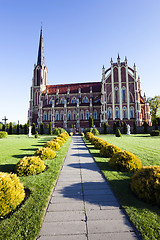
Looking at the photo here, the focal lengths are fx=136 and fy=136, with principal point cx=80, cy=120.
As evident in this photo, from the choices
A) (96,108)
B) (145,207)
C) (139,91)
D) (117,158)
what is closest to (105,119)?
(96,108)

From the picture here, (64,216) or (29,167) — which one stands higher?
(29,167)

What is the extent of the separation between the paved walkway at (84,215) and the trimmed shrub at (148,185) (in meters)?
0.72

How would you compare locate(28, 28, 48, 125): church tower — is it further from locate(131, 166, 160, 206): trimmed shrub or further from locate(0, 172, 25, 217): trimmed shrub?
locate(131, 166, 160, 206): trimmed shrub

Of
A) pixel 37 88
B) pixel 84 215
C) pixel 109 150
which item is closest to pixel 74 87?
pixel 37 88

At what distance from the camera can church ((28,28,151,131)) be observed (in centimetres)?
4225

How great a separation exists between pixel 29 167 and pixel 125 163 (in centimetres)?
400

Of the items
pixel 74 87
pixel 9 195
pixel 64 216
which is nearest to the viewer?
pixel 64 216

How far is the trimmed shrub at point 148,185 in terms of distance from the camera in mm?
3338

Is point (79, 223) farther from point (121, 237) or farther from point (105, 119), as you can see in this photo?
point (105, 119)

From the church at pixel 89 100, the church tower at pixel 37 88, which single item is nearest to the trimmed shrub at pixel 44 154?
the church at pixel 89 100

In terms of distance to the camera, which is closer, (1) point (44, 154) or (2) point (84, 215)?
(2) point (84, 215)

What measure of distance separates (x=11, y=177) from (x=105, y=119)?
3917cm

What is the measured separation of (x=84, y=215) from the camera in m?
2.83

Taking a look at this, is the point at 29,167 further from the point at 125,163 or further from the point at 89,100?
the point at 89,100
